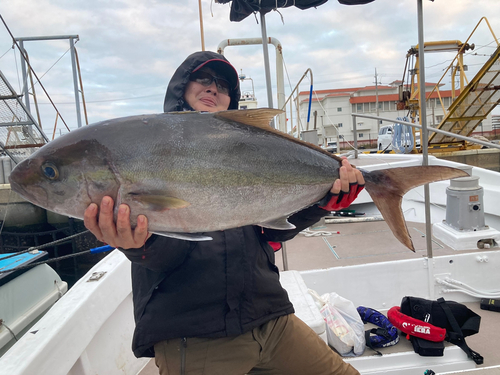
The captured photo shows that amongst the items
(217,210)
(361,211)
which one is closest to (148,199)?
(217,210)

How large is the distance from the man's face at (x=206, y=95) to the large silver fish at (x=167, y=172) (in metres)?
0.64

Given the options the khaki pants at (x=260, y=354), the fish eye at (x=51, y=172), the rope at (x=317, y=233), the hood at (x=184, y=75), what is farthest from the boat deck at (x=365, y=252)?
the hood at (x=184, y=75)

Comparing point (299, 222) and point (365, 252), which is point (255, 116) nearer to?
point (299, 222)

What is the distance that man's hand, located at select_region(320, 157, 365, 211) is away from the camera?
175 centimetres

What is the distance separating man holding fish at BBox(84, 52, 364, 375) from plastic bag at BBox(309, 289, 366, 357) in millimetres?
831

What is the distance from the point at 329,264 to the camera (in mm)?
4367

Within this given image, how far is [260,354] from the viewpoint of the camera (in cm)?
176

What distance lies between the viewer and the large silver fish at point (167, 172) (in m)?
1.35

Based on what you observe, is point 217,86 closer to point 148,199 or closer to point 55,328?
point 148,199

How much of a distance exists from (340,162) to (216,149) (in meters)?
0.79

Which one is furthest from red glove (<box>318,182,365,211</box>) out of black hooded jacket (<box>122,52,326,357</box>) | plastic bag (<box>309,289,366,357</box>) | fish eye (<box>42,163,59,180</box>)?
plastic bag (<box>309,289,366,357</box>)

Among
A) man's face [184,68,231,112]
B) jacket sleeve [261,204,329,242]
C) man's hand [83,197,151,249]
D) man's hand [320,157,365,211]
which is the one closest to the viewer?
man's hand [83,197,151,249]

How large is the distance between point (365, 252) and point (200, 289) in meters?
3.74

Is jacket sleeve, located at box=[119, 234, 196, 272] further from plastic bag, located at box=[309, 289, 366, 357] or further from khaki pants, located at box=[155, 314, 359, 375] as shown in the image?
plastic bag, located at box=[309, 289, 366, 357]
